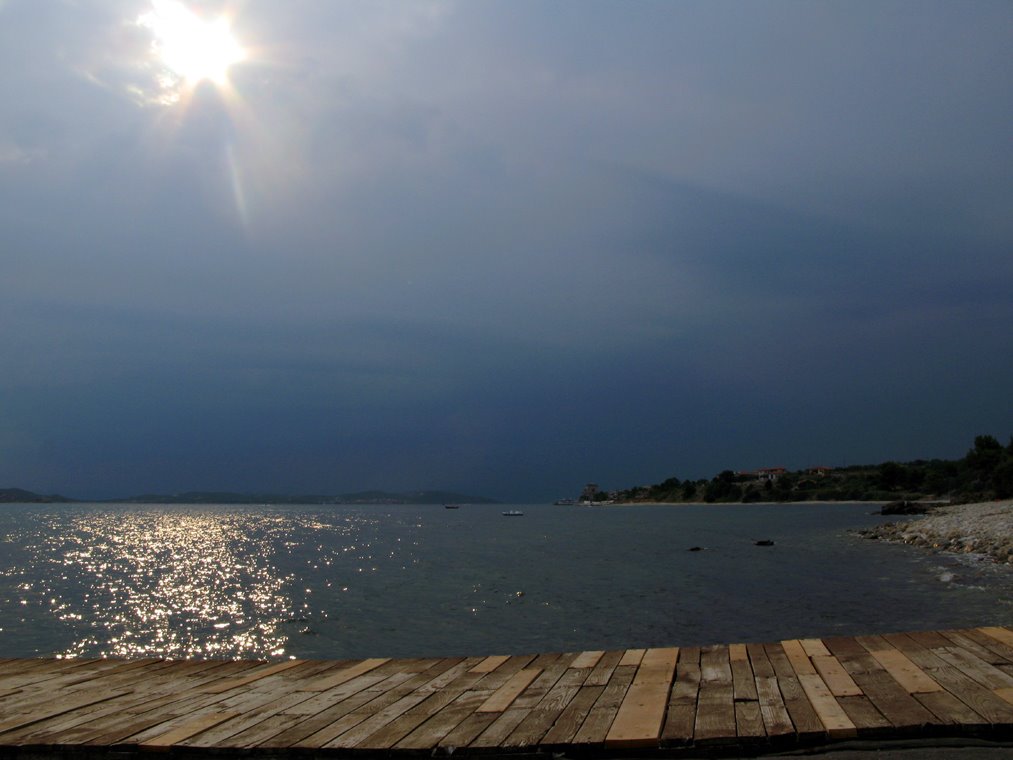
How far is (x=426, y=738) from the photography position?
581 cm

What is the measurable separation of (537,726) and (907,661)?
3952mm

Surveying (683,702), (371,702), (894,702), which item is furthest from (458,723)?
(894,702)

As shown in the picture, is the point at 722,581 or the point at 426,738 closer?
the point at 426,738

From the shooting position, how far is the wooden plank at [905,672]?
20.9 ft

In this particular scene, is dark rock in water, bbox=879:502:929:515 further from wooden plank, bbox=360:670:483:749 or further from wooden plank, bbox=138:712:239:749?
wooden plank, bbox=138:712:239:749

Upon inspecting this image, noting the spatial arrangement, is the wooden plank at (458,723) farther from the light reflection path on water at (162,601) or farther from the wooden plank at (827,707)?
the light reflection path on water at (162,601)

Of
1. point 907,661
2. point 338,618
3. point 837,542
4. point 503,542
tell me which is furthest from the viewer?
point 503,542

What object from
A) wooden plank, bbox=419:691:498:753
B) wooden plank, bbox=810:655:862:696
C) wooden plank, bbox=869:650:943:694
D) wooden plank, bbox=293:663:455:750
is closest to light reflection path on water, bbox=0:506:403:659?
wooden plank, bbox=293:663:455:750

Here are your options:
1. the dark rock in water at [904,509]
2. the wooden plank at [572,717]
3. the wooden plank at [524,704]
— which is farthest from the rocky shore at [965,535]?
the dark rock in water at [904,509]


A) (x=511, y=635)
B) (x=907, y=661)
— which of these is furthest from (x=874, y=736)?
(x=511, y=635)

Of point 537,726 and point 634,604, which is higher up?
point 537,726

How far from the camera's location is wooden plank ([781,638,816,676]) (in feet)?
23.8

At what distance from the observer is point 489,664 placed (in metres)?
8.47

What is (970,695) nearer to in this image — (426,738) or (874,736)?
(874,736)
